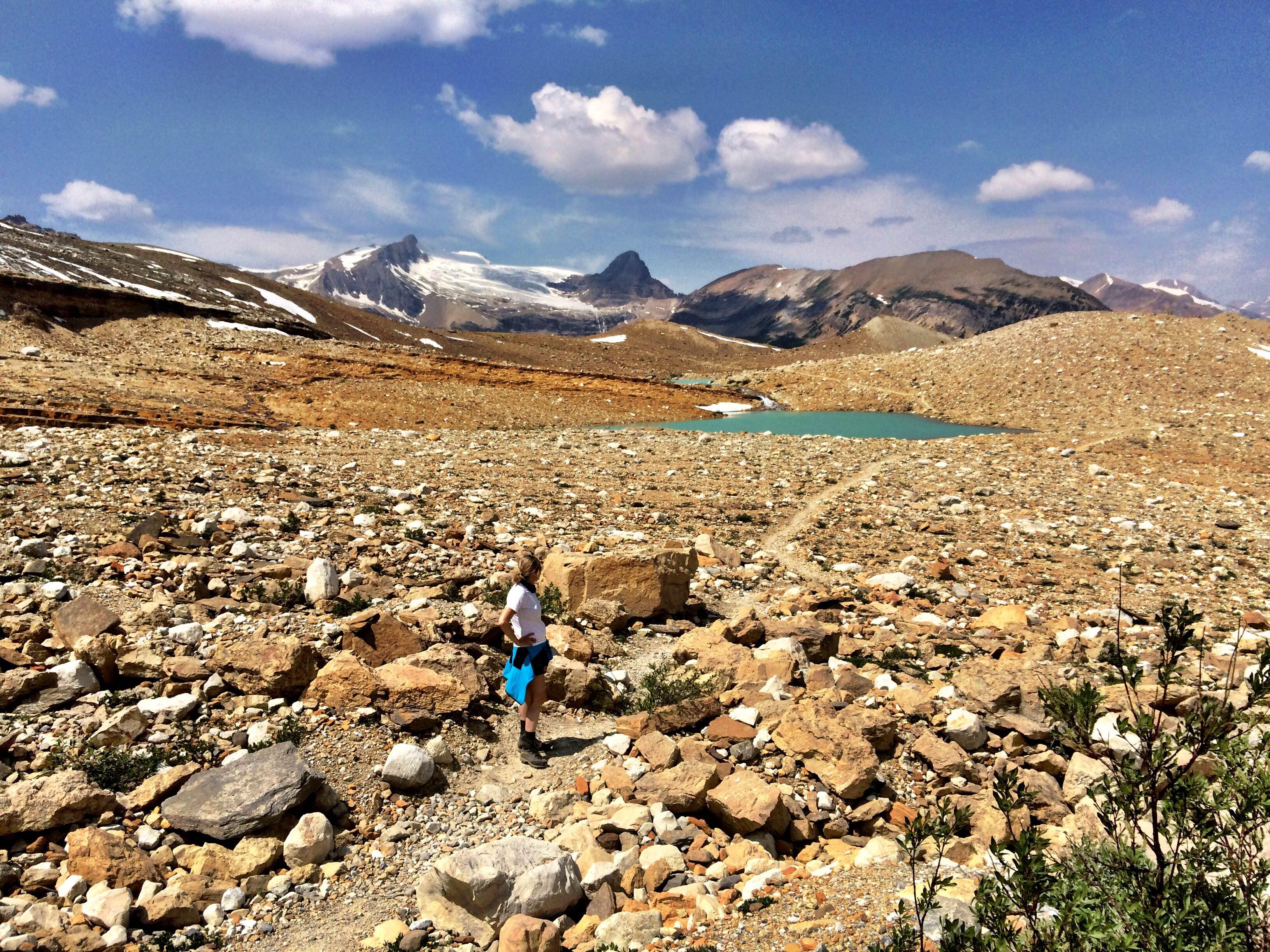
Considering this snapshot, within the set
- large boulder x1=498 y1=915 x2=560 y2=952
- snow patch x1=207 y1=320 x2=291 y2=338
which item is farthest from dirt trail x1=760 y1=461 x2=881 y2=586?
snow patch x1=207 y1=320 x2=291 y2=338

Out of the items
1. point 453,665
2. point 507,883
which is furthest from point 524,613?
point 507,883

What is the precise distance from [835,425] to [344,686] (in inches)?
1183

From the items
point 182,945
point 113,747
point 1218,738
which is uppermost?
point 1218,738

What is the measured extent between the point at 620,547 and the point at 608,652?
2.07 metres

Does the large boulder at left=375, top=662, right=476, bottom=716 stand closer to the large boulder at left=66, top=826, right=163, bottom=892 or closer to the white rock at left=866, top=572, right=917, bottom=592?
the large boulder at left=66, top=826, right=163, bottom=892

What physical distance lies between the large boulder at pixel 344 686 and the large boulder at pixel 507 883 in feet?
7.12

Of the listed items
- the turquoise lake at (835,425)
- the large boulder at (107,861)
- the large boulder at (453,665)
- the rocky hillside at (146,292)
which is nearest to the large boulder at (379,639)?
the large boulder at (453,665)

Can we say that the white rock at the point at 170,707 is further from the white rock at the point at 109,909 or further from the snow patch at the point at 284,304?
the snow patch at the point at 284,304

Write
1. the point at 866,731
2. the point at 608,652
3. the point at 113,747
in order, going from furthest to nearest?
the point at 608,652, the point at 866,731, the point at 113,747

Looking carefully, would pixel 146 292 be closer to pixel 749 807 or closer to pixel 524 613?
pixel 524 613

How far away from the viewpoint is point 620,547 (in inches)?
398

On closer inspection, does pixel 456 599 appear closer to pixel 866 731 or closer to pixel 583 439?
pixel 866 731

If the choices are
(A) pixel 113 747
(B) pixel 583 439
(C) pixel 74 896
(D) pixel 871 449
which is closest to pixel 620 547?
(A) pixel 113 747

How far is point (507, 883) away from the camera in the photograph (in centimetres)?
430
